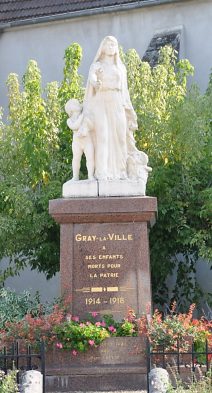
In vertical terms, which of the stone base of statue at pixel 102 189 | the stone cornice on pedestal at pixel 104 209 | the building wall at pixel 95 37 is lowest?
the stone cornice on pedestal at pixel 104 209

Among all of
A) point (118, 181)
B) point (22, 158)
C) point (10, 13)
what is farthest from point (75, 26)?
point (118, 181)

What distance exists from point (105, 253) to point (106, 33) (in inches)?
362

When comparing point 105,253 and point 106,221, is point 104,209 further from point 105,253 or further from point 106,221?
point 105,253

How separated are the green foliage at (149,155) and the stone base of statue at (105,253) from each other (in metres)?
2.40

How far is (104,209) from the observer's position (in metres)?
11.4

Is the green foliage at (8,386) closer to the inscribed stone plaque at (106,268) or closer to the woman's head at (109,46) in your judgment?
the inscribed stone plaque at (106,268)

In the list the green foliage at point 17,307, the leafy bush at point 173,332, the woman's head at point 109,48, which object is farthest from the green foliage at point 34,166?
the leafy bush at point 173,332

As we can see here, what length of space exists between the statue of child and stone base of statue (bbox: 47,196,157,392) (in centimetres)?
61

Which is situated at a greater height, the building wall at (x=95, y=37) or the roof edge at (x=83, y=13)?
the roof edge at (x=83, y=13)

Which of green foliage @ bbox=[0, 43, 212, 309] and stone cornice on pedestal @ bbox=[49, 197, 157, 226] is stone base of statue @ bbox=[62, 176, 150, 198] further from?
green foliage @ bbox=[0, 43, 212, 309]

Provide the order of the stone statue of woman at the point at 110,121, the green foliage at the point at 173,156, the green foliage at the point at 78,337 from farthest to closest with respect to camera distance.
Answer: the green foliage at the point at 173,156 → the stone statue of woman at the point at 110,121 → the green foliage at the point at 78,337

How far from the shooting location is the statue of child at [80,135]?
38.9 ft

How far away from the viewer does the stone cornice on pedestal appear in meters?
11.4

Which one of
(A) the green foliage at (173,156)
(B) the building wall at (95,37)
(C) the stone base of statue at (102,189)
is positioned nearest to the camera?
(C) the stone base of statue at (102,189)
